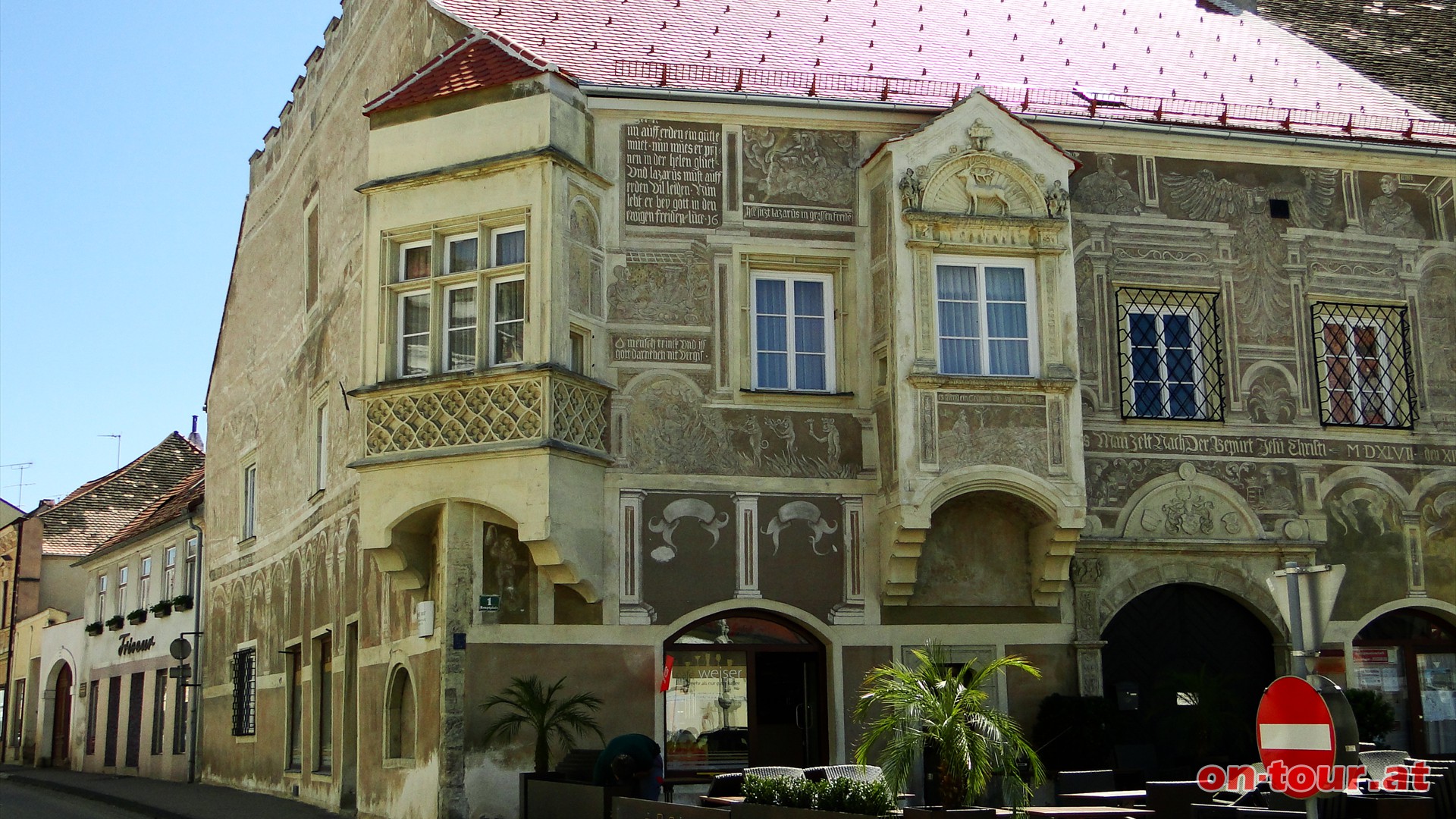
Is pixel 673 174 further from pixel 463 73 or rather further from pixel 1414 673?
pixel 1414 673

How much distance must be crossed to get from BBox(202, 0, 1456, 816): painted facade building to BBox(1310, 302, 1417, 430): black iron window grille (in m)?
0.05

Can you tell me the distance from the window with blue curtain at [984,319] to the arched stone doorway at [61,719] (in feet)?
102

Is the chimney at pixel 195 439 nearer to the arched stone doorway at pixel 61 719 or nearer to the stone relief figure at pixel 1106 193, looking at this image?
the arched stone doorway at pixel 61 719

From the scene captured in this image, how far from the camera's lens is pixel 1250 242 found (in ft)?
66.5

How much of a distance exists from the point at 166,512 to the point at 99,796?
1057cm

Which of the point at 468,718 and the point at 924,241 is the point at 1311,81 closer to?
the point at 924,241

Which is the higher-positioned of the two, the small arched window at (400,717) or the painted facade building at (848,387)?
the painted facade building at (848,387)

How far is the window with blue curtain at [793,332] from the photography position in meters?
19.0

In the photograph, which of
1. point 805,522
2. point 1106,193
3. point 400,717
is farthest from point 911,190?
point 400,717

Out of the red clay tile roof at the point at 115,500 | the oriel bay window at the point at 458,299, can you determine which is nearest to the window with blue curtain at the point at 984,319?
the oriel bay window at the point at 458,299

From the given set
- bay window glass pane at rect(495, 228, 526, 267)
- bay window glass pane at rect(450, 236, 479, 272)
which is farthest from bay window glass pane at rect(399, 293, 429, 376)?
bay window glass pane at rect(495, 228, 526, 267)

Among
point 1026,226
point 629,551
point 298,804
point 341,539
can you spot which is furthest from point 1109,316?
point 298,804

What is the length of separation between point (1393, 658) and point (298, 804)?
14819 mm

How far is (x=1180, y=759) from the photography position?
18.8 metres
